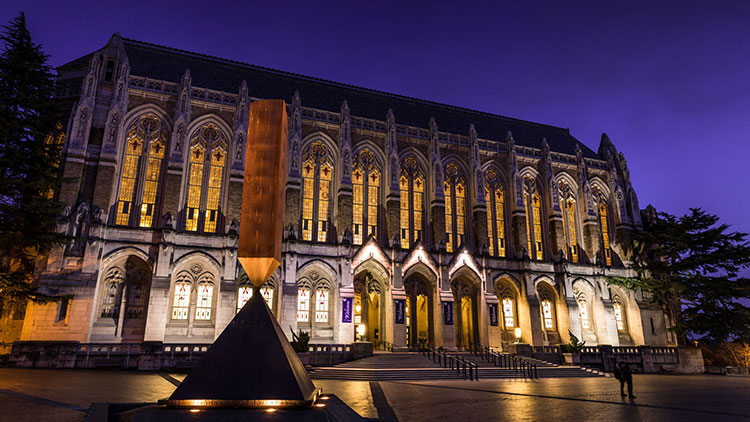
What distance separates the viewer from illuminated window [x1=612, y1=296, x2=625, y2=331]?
124ft

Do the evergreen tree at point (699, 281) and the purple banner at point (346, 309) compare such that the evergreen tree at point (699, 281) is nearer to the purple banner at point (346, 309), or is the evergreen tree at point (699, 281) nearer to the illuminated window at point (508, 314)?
the illuminated window at point (508, 314)

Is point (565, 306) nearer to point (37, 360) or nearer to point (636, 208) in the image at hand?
point (636, 208)

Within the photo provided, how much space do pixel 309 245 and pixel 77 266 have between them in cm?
1308

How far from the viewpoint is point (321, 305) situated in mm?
30047

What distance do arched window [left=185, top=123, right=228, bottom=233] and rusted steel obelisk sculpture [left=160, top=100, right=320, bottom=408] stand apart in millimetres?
18158

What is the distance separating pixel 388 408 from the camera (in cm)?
1184

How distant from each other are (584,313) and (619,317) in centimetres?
351

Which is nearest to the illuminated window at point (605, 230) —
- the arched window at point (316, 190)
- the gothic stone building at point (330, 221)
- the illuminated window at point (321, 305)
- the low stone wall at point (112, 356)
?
the gothic stone building at point (330, 221)

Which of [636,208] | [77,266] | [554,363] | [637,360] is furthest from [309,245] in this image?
[636,208]

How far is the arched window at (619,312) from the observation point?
37.9 metres

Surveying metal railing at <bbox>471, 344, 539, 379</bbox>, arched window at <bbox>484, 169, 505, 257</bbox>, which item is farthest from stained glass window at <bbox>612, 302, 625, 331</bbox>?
metal railing at <bbox>471, 344, 539, 379</bbox>

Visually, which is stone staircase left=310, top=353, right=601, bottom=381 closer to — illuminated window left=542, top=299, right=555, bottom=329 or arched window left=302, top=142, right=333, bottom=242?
illuminated window left=542, top=299, right=555, bottom=329

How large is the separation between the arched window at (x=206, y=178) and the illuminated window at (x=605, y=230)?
32.7m

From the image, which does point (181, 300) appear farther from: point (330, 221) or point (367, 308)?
point (367, 308)
